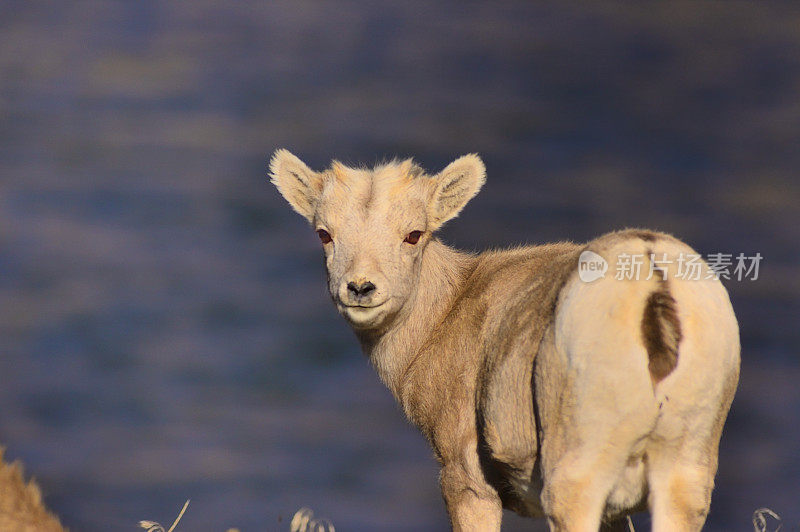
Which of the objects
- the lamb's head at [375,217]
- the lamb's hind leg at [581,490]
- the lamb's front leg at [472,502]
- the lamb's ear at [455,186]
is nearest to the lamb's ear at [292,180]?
the lamb's head at [375,217]

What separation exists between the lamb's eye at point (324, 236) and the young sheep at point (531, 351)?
11mm

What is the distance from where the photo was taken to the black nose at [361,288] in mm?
7957

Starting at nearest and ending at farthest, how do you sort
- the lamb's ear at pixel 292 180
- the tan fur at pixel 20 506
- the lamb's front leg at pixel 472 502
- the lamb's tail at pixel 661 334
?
1. the tan fur at pixel 20 506
2. the lamb's tail at pixel 661 334
3. the lamb's front leg at pixel 472 502
4. the lamb's ear at pixel 292 180

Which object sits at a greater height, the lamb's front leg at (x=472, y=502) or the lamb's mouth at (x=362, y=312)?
the lamb's mouth at (x=362, y=312)

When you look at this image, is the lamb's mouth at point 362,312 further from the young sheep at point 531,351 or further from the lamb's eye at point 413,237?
the lamb's eye at point 413,237

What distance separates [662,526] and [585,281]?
57.8 inches

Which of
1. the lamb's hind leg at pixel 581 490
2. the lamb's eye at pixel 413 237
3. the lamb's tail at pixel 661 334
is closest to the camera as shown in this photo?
the lamb's tail at pixel 661 334

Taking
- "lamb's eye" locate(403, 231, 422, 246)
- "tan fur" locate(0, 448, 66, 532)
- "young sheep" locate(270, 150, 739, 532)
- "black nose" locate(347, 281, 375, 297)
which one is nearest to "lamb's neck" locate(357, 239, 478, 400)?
"young sheep" locate(270, 150, 739, 532)

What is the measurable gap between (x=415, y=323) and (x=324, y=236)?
1041 millimetres

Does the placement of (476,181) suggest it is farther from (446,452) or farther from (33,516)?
(33,516)

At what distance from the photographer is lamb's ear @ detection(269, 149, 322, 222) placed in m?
9.45

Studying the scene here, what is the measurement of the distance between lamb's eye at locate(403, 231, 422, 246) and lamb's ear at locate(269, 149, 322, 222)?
1.21 m

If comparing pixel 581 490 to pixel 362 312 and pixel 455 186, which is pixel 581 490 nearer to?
pixel 362 312

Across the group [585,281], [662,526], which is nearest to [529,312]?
[585,281]
